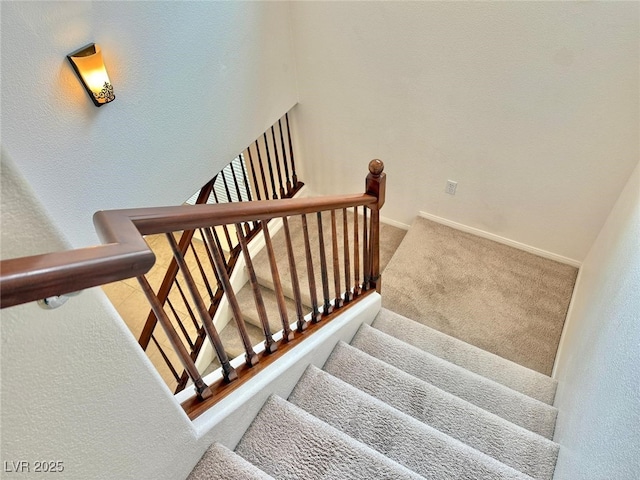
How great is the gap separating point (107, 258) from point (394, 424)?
52.5 inches

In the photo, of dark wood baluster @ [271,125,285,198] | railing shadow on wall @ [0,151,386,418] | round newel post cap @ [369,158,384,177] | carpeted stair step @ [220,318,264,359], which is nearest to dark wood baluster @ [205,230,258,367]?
railing shadow on wall @ [0,151,386,418]

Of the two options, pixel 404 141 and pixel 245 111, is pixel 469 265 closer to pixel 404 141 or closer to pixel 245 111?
pixel 404 141

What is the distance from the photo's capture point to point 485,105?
2.73 metres

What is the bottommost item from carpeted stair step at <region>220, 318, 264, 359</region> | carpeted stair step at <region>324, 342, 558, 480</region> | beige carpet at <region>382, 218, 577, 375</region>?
carpeted stair step at <region>220, 318, 264, 359</region>

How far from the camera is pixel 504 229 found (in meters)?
3.29

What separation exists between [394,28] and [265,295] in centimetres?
217

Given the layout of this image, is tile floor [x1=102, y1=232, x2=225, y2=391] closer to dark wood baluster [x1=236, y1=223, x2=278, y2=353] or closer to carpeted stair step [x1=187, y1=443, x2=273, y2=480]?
dark wood baluster [x1=236, y1=223, x2=278, y2=353]

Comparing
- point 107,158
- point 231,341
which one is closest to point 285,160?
point 231,341

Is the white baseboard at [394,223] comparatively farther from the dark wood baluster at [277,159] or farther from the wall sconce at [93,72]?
the wall sconce at [93,72]

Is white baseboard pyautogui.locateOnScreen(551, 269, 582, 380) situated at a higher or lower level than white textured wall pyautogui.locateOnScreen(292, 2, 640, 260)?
lower

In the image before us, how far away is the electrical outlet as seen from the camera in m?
3.23

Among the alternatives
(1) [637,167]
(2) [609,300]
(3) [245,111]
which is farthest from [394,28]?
(2) [609,300]

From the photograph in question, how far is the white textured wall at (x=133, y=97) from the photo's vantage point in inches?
62.8

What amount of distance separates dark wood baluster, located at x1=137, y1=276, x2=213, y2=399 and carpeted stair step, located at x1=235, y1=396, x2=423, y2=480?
30 cm
